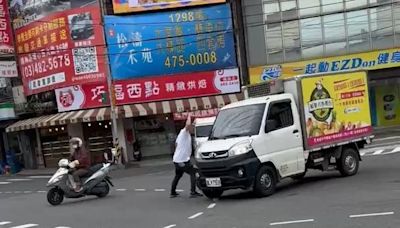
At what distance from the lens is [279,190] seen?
41.8ft

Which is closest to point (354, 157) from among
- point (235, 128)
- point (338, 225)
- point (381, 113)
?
point (235, 128)

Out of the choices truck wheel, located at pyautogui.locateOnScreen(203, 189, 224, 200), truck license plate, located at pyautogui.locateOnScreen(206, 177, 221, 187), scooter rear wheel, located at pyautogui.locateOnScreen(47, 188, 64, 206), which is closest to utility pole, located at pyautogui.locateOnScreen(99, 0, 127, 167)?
scooter rear wheel, located at pyautogui.locateOnScreen(47, 188, 64, 206)

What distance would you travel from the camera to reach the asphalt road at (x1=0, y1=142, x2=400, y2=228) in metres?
8.99

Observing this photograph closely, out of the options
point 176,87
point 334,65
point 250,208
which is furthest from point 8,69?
point 250,208

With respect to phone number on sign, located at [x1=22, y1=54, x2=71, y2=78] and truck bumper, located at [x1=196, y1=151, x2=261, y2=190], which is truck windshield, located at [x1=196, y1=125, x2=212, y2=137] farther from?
phone number on sign, located at [x1=22, y1=54, x2=71, y2=78]

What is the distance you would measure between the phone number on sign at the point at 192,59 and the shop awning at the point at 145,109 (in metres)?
2.08

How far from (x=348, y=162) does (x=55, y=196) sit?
7.56 metres

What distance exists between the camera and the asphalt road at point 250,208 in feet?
29.5

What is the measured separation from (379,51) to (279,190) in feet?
69.2

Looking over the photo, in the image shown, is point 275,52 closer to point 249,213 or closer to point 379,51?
point 379,51

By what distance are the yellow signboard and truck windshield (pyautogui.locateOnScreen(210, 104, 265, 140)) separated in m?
18.5

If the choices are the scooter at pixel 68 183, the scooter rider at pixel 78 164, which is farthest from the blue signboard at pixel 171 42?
the scooter rider at pixel 78 164

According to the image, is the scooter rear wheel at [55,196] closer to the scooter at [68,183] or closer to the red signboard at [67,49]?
the scooter at [68,183]

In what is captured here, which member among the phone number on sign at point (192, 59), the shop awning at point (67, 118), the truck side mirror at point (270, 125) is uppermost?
the phone number on sign at point (192, 59)
